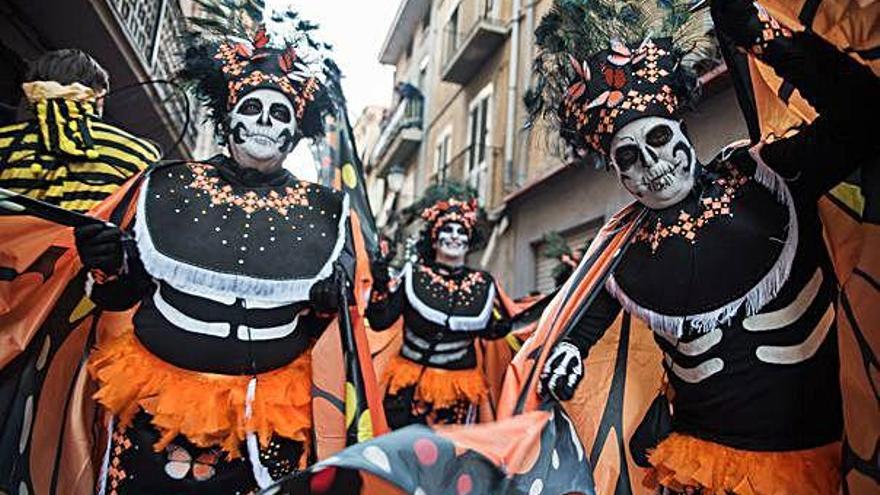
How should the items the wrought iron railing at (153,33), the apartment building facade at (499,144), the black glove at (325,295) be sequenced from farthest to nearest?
the apartment building facade at (499,144), the wrought iron railing at (153,33), the black glove at (325,295)

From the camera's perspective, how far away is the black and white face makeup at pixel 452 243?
4598 mm

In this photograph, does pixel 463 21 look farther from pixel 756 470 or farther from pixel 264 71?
pixel 756 470

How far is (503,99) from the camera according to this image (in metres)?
12.0

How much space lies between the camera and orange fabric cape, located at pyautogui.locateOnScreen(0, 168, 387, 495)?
2.18 m

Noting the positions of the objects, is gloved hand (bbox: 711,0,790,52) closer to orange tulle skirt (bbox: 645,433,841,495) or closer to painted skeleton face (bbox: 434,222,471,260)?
orange tulle skirt (bbox: 645,433,841,495)

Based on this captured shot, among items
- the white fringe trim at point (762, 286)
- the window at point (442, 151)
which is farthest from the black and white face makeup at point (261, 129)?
the window at point (442, 151)

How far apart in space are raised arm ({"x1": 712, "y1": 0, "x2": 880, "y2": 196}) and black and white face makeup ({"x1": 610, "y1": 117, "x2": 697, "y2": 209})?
391mm

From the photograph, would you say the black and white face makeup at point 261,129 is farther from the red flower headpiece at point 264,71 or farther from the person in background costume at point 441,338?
the person in background costume at point 441,338

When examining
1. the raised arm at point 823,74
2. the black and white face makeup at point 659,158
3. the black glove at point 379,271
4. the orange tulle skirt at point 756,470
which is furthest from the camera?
the black glove at point 379,271

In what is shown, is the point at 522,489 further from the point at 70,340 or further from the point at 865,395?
the point at 70,340

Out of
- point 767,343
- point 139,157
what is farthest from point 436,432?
point 139,157

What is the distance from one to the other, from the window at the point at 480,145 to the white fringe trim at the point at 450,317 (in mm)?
7424

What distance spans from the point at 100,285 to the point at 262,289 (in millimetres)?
520

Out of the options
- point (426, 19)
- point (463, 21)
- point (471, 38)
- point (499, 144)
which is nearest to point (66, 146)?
point (499, 144)
